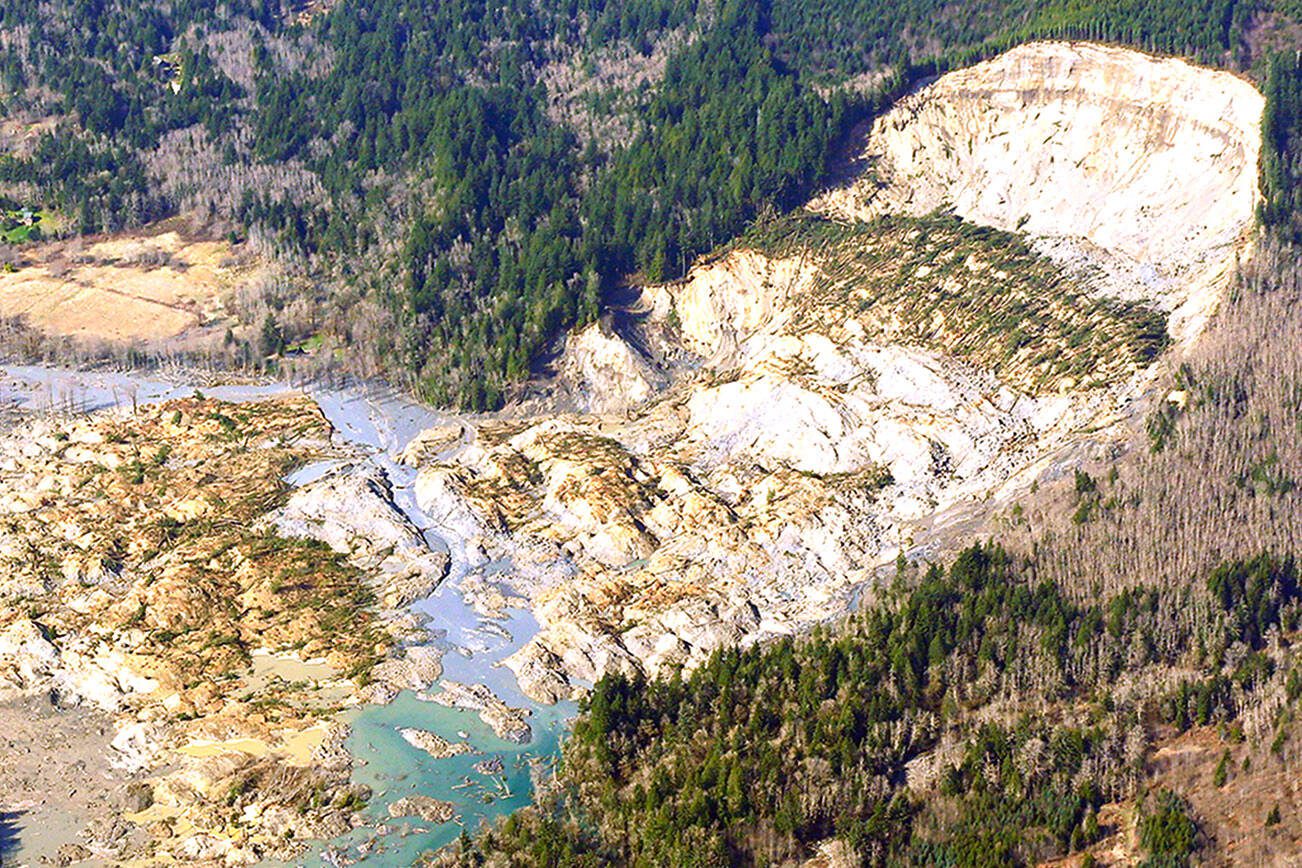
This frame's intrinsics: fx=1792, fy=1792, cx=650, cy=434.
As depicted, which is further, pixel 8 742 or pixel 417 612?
pixel 417 612

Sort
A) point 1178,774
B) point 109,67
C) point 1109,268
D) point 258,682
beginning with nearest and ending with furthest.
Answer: point 1178,774, point 258,682, point 1109,268, point 109,67

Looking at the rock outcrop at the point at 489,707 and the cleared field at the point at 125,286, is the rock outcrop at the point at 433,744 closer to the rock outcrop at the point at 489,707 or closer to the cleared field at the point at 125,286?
the rock outcrop at the point at 489,707

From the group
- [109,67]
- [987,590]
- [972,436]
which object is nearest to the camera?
[987,590]

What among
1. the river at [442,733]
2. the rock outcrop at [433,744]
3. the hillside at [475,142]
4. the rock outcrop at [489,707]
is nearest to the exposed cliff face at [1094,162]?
the hillside at [475,142]

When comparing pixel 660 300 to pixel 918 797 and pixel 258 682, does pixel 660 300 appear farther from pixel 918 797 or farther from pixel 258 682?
pixel 918 797

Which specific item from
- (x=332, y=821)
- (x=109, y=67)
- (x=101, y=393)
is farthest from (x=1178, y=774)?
(x=109, y=67)

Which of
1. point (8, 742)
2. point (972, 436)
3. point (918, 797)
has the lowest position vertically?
point (8, 742)

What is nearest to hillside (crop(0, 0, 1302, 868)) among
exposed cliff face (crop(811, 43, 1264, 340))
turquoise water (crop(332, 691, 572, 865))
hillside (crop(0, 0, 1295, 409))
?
turquoise water (crop(332, 691, 572, 865))

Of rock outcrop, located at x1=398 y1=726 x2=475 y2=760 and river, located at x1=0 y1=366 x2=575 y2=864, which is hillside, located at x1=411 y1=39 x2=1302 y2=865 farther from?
rock outcrop, located at x1=398 y1=726 x2=475 y2=760
